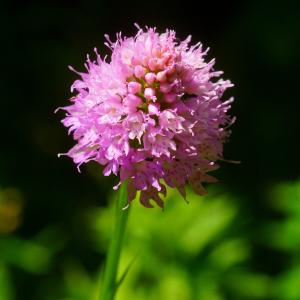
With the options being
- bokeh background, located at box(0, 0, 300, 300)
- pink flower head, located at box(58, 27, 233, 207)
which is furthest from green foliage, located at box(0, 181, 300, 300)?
pink flower head, located at box(58, 27, 233, 207)

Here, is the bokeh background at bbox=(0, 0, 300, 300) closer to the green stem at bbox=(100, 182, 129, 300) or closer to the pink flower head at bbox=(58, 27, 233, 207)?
the green stem at bbox=(100, 182, 129, 300)

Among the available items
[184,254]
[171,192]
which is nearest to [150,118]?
[184,254]

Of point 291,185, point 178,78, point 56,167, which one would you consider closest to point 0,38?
point 56,167

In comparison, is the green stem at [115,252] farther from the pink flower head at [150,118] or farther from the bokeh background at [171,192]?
the bokeh background at [171,192]

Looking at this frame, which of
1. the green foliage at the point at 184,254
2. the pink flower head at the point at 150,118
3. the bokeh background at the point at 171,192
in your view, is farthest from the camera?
the bokeh background at the point at 171,192

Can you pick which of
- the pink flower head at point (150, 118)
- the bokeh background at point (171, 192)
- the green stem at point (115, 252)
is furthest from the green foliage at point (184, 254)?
the pink flower head at point (150, 118)

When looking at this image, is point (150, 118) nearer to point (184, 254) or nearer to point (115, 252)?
point (115, 252)
